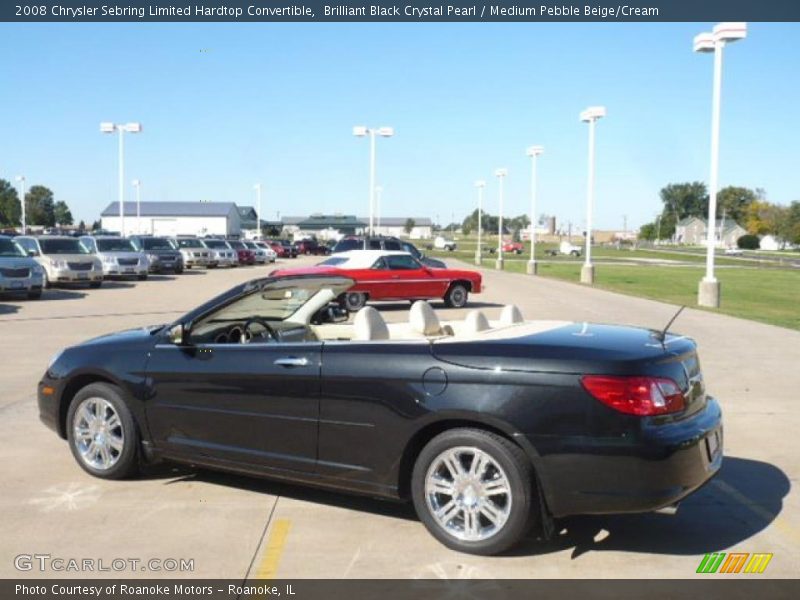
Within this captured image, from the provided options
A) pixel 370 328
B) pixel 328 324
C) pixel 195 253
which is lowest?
pixel 195 253

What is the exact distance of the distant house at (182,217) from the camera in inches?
5025

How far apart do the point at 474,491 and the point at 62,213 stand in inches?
6576

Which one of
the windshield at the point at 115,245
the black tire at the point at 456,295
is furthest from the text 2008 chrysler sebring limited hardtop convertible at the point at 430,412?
the windshield at the point at 115,245

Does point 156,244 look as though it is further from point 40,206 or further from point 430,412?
point 40,206

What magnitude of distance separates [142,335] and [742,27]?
1997cm

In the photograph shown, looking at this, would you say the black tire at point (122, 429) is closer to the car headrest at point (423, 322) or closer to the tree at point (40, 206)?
the car headrest at point (423, 322)

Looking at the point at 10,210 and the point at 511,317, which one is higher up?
the point at 10,210

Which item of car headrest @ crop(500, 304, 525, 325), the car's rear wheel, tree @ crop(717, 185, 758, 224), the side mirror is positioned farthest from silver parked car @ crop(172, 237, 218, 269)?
tree @ crop(717, 185, 758, 224)

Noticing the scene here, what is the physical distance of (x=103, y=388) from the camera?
5973 mm

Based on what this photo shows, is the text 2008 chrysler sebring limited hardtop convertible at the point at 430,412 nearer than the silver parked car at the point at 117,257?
Yes

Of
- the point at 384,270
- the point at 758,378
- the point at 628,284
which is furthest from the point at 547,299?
the point at 758,378

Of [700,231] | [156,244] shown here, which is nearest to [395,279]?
[156,244]

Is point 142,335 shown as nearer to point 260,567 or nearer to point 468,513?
point 260,567

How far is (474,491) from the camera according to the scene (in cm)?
464
